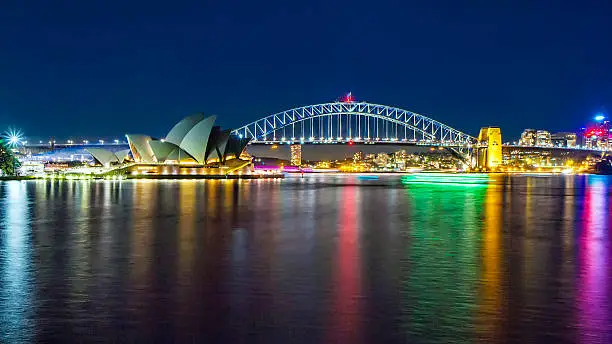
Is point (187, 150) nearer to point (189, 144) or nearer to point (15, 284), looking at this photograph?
point (189, 144)

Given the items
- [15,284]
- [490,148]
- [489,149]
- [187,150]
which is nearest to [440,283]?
[15,284]

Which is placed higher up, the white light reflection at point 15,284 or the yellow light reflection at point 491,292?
the white light reflection at point 15,284

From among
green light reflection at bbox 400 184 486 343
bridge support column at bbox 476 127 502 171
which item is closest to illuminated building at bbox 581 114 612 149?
bridge support column at bbox 476 127 502 171

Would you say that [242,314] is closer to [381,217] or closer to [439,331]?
[439,331]

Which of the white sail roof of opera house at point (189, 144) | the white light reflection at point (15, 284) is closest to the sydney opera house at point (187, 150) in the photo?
the white sail roof of opera house at point (189, 144)

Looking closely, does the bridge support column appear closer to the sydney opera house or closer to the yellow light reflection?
the sydney opera house

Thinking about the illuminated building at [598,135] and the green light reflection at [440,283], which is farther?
the illuminated building at [598,135]

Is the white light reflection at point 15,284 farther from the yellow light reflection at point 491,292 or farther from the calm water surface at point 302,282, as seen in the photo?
the yellow light reflection at point 491,292
